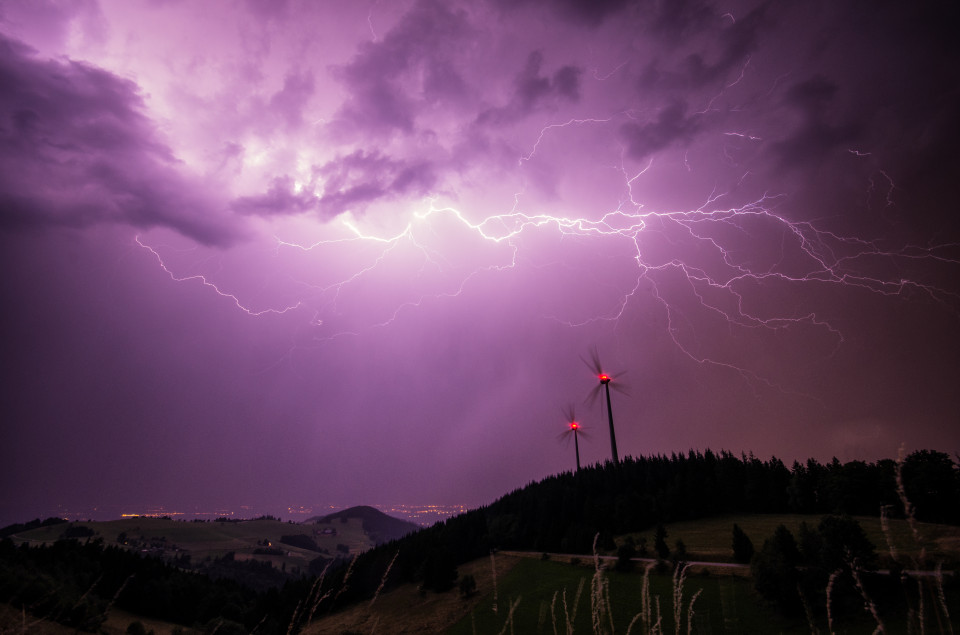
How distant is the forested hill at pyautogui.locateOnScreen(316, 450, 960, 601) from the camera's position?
164 feet

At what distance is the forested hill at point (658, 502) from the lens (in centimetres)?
4991

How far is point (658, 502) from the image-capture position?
70.8m

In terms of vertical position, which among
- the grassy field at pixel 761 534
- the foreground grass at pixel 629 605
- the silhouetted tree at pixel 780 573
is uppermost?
the grassy field at pixel 761 534

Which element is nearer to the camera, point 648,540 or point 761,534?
Answer: point 761,534

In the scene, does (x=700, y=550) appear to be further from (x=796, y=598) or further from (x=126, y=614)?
(x=126, y=614)

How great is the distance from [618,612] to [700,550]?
55.3ft

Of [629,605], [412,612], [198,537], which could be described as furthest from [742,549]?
[198,537]

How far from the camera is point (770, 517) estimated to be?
60.6 metres

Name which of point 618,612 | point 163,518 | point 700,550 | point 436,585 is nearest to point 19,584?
point 436,585

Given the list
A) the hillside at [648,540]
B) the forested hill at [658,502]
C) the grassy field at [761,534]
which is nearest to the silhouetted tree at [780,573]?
the hillside at [648,540]

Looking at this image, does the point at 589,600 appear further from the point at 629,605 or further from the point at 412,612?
the point at 412,612

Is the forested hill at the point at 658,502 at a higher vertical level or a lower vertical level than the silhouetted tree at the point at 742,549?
higher

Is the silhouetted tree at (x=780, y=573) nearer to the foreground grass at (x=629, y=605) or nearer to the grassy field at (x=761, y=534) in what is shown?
the foreground grass at (x=629, y=605)

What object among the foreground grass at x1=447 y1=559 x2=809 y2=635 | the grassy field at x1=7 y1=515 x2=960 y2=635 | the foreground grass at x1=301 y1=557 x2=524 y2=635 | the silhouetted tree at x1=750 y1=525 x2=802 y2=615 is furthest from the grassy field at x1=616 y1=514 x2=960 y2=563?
the foreground grass at x1=301 y1=557 x2=524 y2=635
